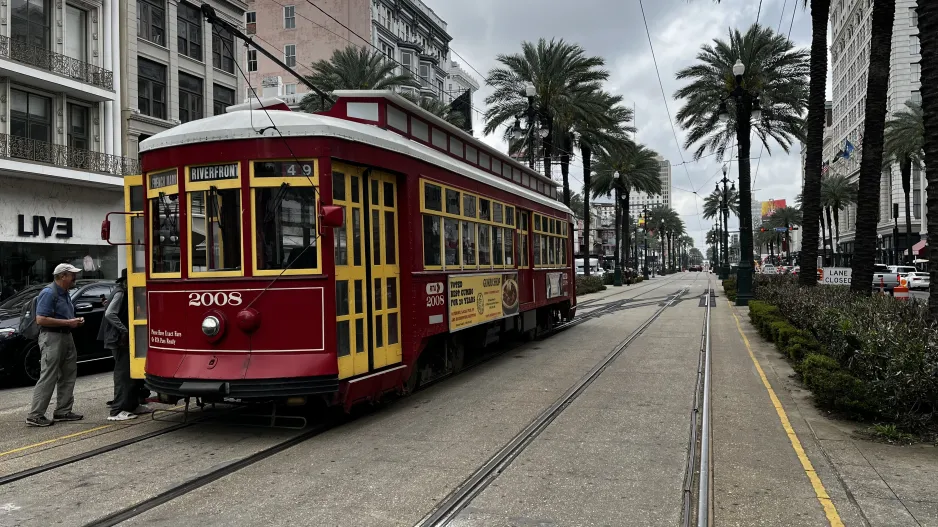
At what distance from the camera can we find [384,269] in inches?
308

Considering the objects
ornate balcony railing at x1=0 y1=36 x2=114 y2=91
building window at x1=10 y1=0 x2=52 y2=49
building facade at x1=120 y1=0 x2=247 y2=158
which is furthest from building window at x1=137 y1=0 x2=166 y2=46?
building window at x1=10 y1=0 x2=52 y2=49

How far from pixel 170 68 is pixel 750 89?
23037 mm

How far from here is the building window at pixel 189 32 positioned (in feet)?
94.6

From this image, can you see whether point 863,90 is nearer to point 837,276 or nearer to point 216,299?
point 837,276

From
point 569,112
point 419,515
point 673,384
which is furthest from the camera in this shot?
point 569,112

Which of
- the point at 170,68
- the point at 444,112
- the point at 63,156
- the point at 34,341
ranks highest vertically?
the point at 170,68

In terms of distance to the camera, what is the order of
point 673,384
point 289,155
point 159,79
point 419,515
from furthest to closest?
point 159,79 < point 673,384 < point 289,155 < point 419,515

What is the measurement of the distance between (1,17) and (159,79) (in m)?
6.84

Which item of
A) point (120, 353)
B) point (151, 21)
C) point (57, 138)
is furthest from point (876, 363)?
point (151, 21)

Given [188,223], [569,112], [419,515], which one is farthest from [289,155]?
[569,112]

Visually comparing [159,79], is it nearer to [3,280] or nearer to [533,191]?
[3,280]

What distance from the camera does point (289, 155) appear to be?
6762 millimetres

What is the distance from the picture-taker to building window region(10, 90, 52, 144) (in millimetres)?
21656

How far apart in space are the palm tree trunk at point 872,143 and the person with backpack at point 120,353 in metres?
13.4
